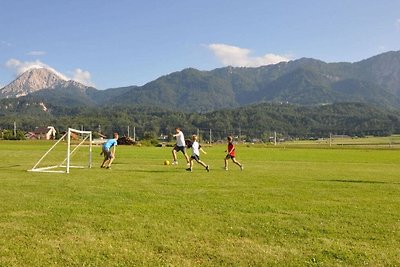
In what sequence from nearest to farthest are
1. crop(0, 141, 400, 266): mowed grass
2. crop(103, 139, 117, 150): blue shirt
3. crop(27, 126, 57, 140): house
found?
crop(0, 141, 400, 266): mowed grass
crop(103, 139, 117, 150): blue shirt
crop(27, 126, 57, 140): house

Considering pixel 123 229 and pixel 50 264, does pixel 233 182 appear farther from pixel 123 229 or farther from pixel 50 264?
pixel 50 264

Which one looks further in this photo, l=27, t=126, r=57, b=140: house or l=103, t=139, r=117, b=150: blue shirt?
l=27, t=126, r=57, b=140: house

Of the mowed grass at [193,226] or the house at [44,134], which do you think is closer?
the mowed grass at [193,226]

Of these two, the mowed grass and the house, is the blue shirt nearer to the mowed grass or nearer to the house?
the mowed grass

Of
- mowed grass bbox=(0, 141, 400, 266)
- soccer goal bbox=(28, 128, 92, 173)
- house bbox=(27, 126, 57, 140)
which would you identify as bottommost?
mowed grass bbox=(0, 141, 400, 266)

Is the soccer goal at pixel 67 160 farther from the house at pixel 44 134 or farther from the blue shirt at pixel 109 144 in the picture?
the house at pixel 44 134

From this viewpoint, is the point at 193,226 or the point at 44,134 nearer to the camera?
the point at 193,226


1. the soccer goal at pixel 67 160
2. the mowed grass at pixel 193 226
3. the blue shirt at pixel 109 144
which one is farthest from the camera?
the blue shirt at pixel 109 144

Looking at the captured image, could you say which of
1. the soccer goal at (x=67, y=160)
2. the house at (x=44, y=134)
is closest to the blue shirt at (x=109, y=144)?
the soccer goal at (x=67, y=160)

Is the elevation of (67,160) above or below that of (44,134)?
below

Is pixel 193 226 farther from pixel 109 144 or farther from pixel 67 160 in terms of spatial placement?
pixel 109 144

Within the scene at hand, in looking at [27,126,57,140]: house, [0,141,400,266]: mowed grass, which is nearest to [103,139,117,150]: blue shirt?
[0,141,400,266]: mowed grass

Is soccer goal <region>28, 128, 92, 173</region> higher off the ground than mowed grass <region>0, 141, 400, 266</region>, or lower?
higher

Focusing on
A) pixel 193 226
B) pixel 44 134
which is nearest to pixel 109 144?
pixel 193 226
